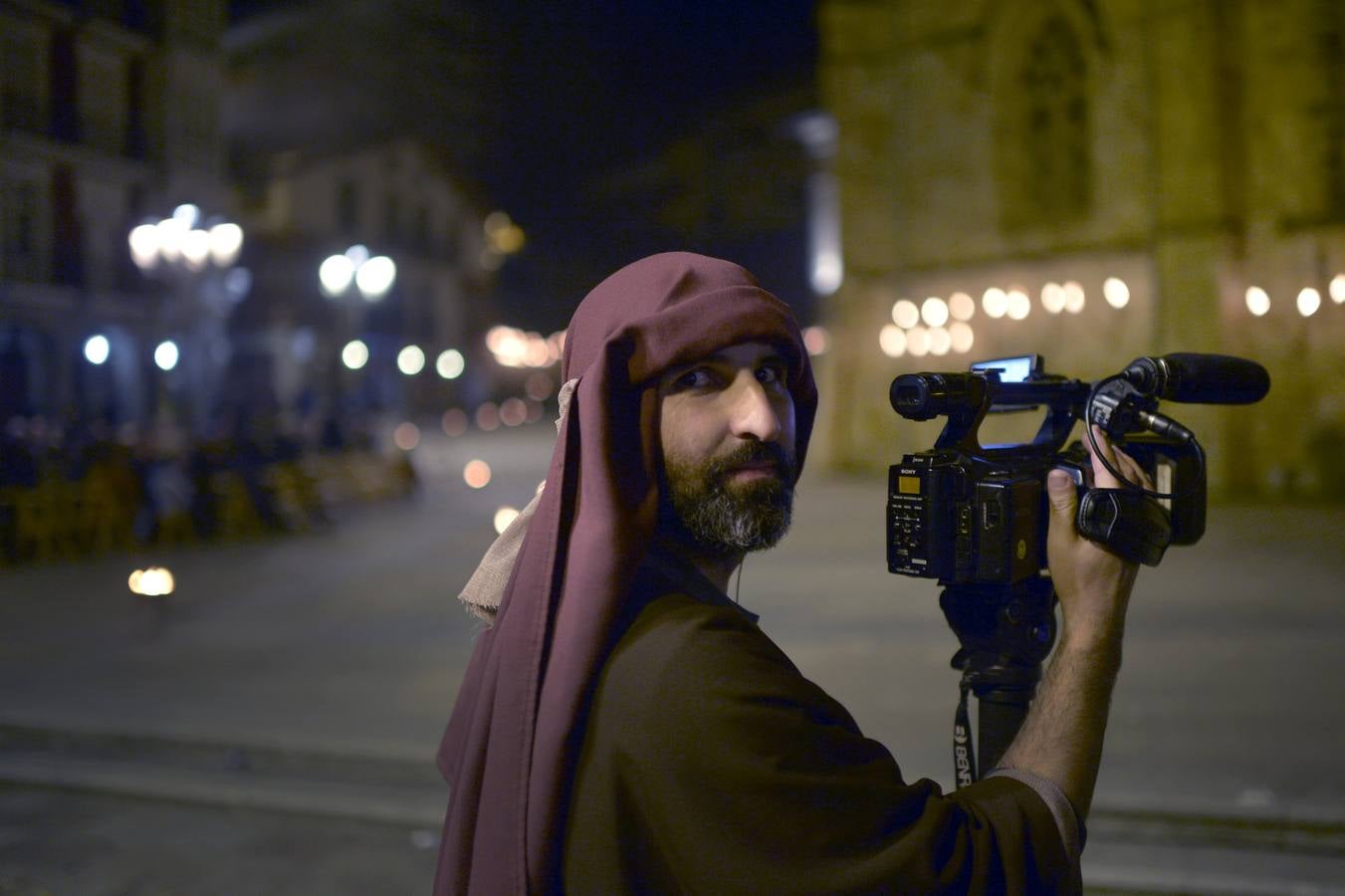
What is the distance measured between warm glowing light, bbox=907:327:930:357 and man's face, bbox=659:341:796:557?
15993mm

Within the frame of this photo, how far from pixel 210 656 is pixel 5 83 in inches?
158

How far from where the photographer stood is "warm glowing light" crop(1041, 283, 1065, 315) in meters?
15.3

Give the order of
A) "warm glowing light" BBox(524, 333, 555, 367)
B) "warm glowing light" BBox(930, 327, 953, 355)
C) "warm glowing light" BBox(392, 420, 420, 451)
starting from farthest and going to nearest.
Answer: "warm glowing light" BBox(524, 333, 555, 367) → "warm glowing light" BBox(392, 420, 420, 451) → "warm glowing light" BBox(930, 327, 953, 355)

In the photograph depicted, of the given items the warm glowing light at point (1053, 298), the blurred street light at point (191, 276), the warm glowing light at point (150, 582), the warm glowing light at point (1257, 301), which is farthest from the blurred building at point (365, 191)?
the warm glowing light at point (1257, 301)

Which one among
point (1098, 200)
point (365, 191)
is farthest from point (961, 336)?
point (365, 191)

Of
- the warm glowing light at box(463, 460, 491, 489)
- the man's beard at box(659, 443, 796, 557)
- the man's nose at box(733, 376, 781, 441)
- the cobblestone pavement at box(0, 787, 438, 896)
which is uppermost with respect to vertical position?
the man's nose at box(733, 376, 781, 441)

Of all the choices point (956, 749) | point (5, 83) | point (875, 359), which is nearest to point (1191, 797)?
point (956, 749)

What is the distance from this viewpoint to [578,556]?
51.7 inches

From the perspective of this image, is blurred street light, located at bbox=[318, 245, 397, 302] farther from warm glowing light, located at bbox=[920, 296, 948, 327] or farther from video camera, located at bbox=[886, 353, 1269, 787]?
video camera, located at bbox=[886, 353, 1269, 787]

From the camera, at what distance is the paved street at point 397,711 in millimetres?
4098

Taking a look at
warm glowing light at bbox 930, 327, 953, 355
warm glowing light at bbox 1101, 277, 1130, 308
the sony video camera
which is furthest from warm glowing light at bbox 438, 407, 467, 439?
the sony video camera

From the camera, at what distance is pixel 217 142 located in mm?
11055

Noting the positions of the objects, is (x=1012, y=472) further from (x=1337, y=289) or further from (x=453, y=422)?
(x=453, y=422)

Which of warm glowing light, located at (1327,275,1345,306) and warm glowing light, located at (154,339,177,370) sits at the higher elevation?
warm glowing light, located at (1327,275,1345,306)
